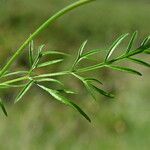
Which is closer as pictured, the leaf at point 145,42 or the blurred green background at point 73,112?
the leaf at point 145,42

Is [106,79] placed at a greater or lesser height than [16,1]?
lesser

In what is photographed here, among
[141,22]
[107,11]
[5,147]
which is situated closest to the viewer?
[5,147]

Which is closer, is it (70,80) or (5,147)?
(5,147)

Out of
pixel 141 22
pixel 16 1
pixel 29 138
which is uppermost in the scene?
pixel 16 1

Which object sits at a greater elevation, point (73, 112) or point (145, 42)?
point (145, 42)

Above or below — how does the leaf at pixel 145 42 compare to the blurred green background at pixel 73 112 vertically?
above

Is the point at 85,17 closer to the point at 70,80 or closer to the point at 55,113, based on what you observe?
the point at 70,80

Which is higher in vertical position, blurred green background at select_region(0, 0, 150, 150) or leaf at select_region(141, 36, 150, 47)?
leaf at select_region(141, 36, 150, 47)

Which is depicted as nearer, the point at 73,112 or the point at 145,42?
the point at 145,42

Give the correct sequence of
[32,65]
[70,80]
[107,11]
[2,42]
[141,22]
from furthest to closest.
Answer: [107,11] → [141,22] → [2,42] → [70,80] → [32,65]

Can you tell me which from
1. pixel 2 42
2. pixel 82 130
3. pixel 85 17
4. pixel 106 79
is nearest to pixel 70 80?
pixel 106 79

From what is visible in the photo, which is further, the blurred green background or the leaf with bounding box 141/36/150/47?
the blurred green background
